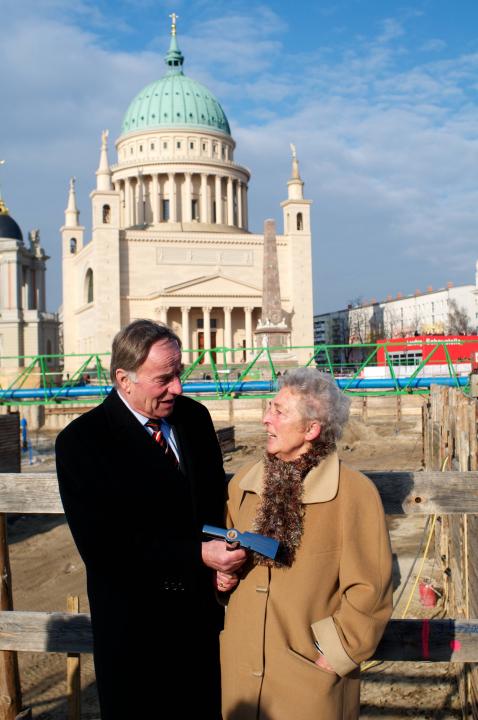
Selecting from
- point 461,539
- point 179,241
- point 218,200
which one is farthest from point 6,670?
point 218,200

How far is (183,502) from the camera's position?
2.71 metres

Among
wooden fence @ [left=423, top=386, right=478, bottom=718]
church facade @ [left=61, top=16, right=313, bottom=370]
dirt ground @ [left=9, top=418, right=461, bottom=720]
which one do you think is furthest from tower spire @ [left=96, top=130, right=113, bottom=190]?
wooden fence @ [left=423, top=386, right=478, bottom=718]

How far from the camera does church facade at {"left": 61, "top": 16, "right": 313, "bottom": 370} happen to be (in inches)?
2297

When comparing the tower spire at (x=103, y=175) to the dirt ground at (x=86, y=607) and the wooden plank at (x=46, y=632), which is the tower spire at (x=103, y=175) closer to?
the dirt ground at (x=86, y=607)

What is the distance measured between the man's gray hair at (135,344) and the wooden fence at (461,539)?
2.07 meters

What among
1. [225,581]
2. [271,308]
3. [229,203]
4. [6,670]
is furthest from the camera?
[229,203]

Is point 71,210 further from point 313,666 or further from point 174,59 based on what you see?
point 313,666

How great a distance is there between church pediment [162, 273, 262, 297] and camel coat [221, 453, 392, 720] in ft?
181

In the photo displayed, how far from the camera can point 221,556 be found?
100 inches

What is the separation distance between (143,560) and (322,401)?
869 mm

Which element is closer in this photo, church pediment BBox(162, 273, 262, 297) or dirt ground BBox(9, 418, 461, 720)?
dirt ground BBox(9, 418, 461, 720)

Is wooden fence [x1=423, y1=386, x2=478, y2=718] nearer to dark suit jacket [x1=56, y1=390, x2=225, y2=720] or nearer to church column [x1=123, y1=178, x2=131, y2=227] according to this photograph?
dark suit jacket [x1=56, y1=390, x2=225, y2=720]

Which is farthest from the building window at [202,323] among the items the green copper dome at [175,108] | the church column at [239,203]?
the green copper dome at [175,108]

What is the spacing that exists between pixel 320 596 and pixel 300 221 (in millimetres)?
63750
